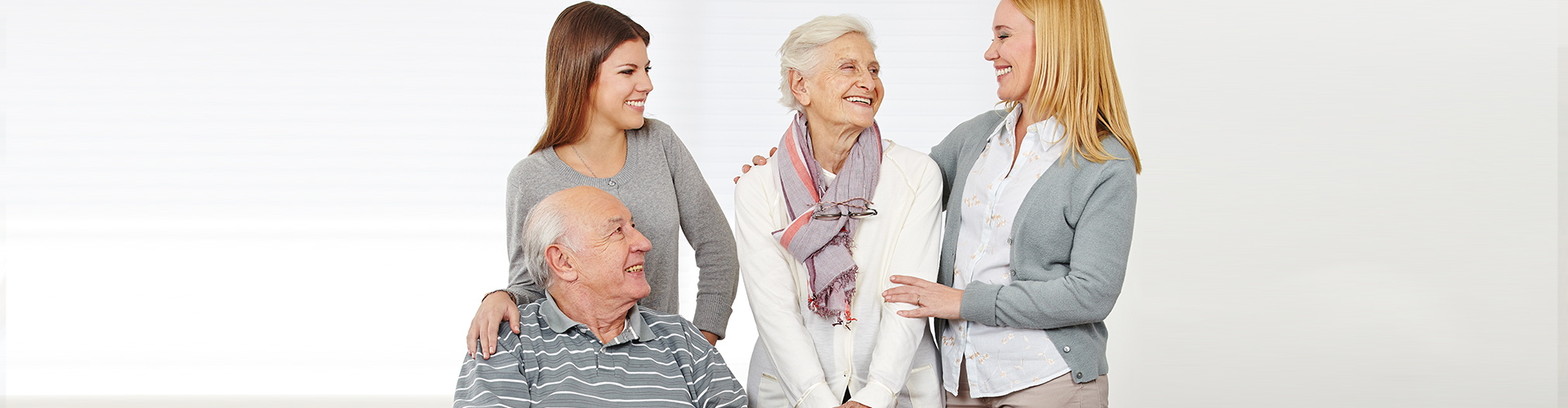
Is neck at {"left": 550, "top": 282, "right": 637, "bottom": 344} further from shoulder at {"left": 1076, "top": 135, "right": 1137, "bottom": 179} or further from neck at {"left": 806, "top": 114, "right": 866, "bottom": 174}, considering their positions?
shoulder at {"left": 1076, "top": 135, "right": 1137, "bottom": 179}

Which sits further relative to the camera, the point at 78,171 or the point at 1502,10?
the point at 78,171

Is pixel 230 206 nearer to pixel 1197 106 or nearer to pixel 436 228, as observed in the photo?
pixel 436 228

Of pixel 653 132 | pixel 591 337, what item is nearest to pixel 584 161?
pixel 653 132

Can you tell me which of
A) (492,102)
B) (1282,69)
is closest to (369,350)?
(492,102)

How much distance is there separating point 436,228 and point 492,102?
0.61 m

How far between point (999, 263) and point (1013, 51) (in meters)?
0.43

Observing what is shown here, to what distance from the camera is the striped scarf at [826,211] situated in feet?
6.75

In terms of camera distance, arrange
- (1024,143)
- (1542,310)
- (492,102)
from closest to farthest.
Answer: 1. (1024,143)
2. (1542,310)
3. (492,102)

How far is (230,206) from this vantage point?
4.50 metres

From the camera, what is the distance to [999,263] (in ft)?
6.67

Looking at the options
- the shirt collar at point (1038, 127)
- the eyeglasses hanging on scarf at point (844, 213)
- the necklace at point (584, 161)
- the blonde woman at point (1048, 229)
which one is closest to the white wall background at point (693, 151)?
the necklace at point (584, 161)

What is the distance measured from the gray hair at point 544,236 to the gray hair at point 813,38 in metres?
0.55

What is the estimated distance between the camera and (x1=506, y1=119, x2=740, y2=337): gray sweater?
7.72 feet

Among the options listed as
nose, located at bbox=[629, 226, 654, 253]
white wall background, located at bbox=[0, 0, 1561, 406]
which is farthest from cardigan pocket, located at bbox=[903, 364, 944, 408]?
white wall background, located at bbox=[0, 0, 1561, 406]
